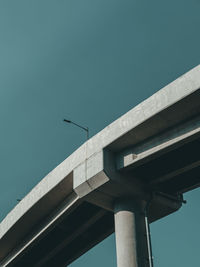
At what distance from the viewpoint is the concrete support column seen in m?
27.3

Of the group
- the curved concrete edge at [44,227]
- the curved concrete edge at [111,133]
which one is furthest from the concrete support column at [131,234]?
the curved concrete edge at [44,227]

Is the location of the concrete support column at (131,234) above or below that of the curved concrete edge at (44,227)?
below

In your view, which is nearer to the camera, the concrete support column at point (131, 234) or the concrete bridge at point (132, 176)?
the concrete bridge at point (132, 176)

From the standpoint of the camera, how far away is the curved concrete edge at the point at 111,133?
24.4 m

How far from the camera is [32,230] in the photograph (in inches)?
1437

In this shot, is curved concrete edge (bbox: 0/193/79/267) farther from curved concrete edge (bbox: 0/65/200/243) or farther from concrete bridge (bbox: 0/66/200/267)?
curved concrete edge (bbox: 0/65/200/243)

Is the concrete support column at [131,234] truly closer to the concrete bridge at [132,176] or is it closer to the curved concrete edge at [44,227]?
the concrete bridge at [132,176]

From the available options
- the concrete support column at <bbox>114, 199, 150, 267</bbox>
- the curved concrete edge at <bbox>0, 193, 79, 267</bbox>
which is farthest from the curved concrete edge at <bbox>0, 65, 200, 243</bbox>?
the concrete support column at <bbox>114, 199, 150, 267</bbox>

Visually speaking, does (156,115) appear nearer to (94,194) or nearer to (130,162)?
(130,162)

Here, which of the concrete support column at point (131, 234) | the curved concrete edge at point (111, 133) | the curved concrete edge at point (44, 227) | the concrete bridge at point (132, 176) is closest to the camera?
the curved concrete edge at point (111, 133)

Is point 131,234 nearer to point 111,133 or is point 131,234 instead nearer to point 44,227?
point 111,133

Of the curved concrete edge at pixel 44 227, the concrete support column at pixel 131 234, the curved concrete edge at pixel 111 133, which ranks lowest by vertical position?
the concrete support column at pixel 131 234

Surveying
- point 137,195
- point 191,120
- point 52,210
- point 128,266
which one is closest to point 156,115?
point 191,120

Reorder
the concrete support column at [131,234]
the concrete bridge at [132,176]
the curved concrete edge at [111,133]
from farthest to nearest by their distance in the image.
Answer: the concrete support column at [131,234]
the concrete bridge at [132,176]
the curved concrete edge at [111,133]
